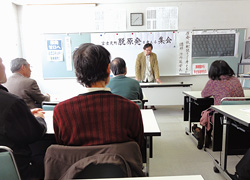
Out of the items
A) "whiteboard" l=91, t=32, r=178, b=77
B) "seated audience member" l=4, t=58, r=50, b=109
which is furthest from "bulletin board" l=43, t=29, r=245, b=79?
"seated audience member" l=4, t=58, r=50, b=109

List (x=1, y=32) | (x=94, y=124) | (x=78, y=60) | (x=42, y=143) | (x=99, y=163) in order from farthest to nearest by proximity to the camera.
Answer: (x=1, y=32) < (x=42, y=143) < (x=78, y=60) < (x=94, y=124) < (x=99, y=163)

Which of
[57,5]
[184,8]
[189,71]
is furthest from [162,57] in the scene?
[57,5]

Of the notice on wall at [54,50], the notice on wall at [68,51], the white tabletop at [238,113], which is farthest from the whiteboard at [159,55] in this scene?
the white tabletop at [238,113]

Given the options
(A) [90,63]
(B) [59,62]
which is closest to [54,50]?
(B) [59,62]

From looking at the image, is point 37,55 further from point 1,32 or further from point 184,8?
point 184,8

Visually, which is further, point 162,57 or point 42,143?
point 162,57

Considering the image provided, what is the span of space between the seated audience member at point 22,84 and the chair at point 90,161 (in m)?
1.61

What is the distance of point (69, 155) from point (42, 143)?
1.00 m

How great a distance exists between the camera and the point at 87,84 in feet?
3.20

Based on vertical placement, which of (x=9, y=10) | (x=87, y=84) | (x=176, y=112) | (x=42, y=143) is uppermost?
(x=9, y=10)

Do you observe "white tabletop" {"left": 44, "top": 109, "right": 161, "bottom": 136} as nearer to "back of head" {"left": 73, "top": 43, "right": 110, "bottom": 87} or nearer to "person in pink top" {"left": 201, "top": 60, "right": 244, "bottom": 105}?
"back of head" {"left": 73, "top": 43, "right": 110, "bottom": 87}

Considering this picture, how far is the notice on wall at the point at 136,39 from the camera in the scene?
455 cm

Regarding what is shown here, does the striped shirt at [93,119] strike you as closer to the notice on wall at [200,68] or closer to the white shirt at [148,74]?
the white shirt at [148,74]

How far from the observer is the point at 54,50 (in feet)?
15.1
